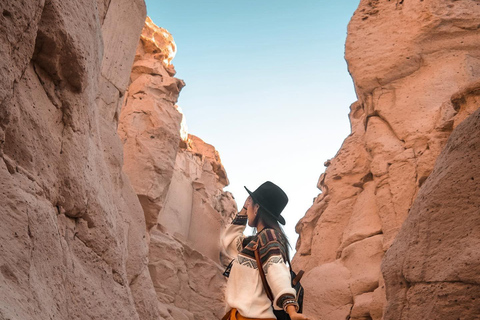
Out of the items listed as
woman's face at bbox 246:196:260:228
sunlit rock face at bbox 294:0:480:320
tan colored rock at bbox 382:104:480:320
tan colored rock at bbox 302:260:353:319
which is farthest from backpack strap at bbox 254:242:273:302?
tan colored rock at bbox 302:260:353:319

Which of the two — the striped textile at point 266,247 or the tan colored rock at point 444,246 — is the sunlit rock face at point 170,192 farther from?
the tan colored rock at point 444,246

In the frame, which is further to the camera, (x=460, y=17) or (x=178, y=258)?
(x=178, y=258)

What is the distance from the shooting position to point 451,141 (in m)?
2.98

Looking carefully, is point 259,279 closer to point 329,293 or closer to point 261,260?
point 261,260

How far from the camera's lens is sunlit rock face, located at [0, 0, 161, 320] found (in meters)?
1.89

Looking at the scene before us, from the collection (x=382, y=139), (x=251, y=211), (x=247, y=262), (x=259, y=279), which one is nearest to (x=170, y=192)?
(x=382, y=139)

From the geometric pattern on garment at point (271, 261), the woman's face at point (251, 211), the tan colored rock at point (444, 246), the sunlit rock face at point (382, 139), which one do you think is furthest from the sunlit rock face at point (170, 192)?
the tan colored rock at point (444, 246)

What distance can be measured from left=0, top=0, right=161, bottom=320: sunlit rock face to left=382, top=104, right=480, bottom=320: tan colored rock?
1.46 m

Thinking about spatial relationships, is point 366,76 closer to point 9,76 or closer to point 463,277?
point 463,277

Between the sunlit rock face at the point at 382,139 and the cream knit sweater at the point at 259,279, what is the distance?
2.43 m

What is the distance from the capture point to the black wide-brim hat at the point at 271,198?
4.47 meters

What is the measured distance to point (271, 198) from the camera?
4.49 metres

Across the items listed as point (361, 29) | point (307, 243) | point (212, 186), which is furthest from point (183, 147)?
point (361, 29)

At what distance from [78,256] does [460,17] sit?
22.6 ft
